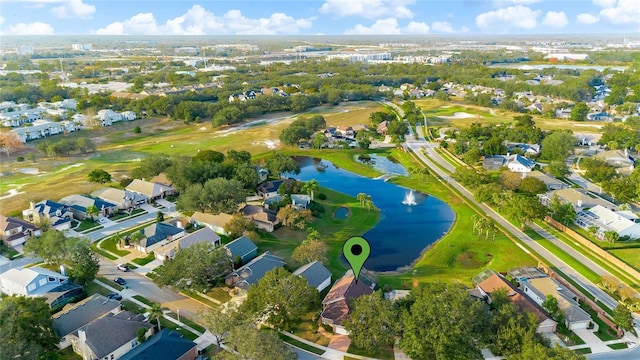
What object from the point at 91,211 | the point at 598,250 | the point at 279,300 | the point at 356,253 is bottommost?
the point at 598,250

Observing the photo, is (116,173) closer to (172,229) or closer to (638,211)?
(172,229)

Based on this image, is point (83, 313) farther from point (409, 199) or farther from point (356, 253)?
point (409, 199)

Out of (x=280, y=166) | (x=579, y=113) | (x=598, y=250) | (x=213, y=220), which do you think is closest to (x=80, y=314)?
(x=213, y=220)

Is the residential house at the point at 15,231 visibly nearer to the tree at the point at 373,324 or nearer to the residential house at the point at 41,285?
the residential house at the point at 41,285

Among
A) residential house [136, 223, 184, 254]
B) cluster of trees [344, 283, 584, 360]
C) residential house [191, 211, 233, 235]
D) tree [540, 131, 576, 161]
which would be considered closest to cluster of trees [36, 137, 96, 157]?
residential house [136, 223, 184, 254]

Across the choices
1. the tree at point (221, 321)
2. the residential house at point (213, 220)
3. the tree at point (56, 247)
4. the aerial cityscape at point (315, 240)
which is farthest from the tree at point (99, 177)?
the tree at point (221, 321)

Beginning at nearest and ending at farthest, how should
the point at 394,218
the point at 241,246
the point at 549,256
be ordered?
the point at 241,246 < the point at 549,256 < the point at 394,218
